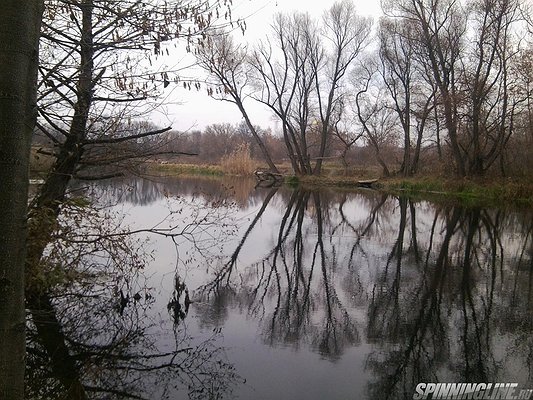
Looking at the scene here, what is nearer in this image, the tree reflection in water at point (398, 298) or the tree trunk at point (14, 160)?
the tree trunk at point (14, 160)

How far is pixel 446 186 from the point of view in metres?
28.0

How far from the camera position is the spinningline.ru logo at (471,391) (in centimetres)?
423

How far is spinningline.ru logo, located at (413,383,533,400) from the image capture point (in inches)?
166

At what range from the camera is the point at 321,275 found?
866 centimetres

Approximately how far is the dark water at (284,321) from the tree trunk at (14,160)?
2226 mm

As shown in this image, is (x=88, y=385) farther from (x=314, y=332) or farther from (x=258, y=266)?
(x=258, y=266)

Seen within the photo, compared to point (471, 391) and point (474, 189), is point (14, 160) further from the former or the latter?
point (474, 189)

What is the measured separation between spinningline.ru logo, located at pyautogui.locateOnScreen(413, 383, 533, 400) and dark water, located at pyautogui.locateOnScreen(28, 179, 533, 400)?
112 millimetres

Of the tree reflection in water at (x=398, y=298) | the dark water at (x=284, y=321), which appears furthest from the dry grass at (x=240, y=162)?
the dark water at (x=284, y=321)

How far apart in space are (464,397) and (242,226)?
1112cm

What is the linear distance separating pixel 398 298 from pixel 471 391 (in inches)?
118

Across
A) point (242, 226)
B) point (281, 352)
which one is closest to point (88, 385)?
point (281, 352)

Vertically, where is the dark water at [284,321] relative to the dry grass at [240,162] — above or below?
below

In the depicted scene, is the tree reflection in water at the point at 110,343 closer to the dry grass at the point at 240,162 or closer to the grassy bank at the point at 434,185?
the grassy bank at the point at 434,185
